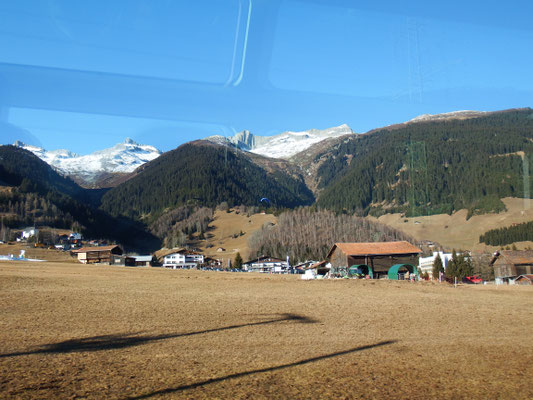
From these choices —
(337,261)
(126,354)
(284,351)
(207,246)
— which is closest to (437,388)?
(284,351)

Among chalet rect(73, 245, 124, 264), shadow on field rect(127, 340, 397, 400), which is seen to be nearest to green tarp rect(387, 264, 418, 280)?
shadow on field rect(127, 340, 397, 400)

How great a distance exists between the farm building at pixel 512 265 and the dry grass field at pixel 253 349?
197 feet

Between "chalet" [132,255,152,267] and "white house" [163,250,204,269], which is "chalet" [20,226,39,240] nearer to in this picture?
"chalet" [132,255,152,267]

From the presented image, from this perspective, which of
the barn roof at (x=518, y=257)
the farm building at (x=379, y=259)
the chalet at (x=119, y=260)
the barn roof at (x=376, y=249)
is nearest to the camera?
the farm building at (x=379, y=259)

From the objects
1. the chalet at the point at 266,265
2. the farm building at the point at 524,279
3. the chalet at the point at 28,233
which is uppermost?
the chalet at the point at 28,233

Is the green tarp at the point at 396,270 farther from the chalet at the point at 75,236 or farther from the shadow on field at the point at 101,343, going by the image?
the chalet at the point at 75,236

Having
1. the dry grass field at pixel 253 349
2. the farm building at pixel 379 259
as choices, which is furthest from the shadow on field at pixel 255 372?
the farm building at pixel 379 259

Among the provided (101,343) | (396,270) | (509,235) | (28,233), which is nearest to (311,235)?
(509,235)

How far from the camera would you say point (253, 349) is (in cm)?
1423

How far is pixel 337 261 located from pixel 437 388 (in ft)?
216

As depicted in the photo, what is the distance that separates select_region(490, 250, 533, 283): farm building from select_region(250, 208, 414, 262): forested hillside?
52302mm

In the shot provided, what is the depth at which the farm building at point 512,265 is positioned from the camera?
79688mm

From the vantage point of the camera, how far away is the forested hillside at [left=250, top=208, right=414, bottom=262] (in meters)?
137

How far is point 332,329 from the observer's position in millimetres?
18672
